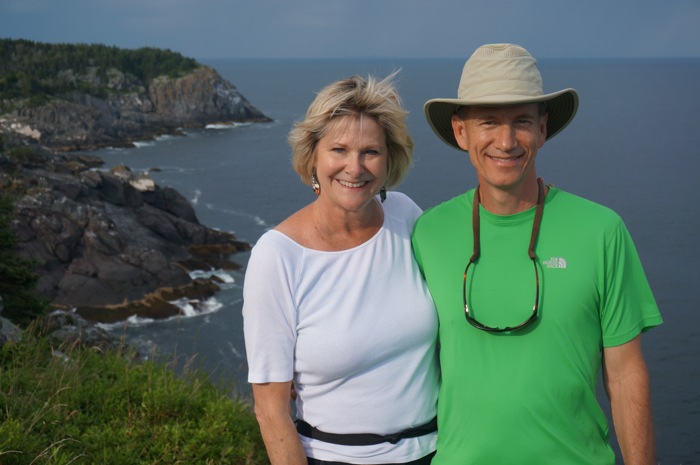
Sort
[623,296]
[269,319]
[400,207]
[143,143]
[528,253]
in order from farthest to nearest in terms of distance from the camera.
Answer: [143,143], [400,207], [269,319], [528,253], [623,296]

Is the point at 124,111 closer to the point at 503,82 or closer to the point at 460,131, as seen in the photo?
the point at 460,131

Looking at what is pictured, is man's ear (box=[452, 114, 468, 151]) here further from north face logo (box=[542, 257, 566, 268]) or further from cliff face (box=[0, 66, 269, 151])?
cliff face (box=[0, 66, 269, 151])

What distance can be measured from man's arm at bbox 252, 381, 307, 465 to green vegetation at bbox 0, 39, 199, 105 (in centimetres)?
8987

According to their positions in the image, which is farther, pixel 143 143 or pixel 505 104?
pixel 143 143

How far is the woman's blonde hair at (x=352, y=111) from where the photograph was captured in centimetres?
288

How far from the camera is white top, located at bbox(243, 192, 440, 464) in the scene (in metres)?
2.82

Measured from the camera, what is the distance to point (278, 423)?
9.27 feet

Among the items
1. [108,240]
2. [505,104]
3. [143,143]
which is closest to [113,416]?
[505,104]

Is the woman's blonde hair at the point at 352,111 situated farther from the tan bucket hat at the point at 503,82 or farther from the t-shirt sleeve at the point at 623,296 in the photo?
the t-shirt sleeve at the point at 623,296

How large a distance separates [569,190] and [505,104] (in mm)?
50872

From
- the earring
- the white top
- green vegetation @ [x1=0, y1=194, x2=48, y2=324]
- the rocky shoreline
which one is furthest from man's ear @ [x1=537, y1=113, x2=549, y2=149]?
the rocky shoreline

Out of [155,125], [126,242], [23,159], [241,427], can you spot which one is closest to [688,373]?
[126,242]

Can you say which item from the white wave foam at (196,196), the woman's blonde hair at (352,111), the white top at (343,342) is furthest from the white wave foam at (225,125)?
the white top at (343,342)

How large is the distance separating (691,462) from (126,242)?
87.6ft
